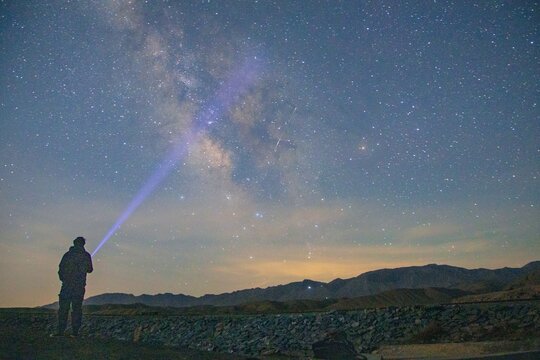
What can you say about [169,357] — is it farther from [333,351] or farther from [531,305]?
[531,305]

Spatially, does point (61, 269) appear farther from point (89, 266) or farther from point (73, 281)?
point (89, 266)

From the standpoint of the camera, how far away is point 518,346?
7457mm

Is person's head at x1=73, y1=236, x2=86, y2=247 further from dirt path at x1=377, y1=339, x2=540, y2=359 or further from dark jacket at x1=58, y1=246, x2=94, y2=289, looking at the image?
dirt path at x1=377, y1=339, x2=540, y2=359

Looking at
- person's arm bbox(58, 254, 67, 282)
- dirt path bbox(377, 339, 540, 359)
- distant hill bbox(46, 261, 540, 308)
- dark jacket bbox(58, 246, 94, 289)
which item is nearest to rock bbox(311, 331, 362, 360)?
dirt path bbox(377, 339, 540, 359)

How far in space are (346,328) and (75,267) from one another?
9.68 meters

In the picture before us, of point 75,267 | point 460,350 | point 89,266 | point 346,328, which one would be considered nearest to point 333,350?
point 460,350

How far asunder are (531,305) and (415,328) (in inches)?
144

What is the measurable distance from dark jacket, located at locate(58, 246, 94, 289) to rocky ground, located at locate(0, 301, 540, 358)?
3802mm

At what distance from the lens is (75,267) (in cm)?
1101

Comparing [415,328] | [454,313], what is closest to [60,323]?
[415,328]

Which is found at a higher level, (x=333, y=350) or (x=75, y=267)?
(x=75, y=267)

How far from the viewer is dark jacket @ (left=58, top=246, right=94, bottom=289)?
10883 mm

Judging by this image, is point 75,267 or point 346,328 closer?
point 75,267

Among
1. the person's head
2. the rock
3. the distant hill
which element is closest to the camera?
the rock
